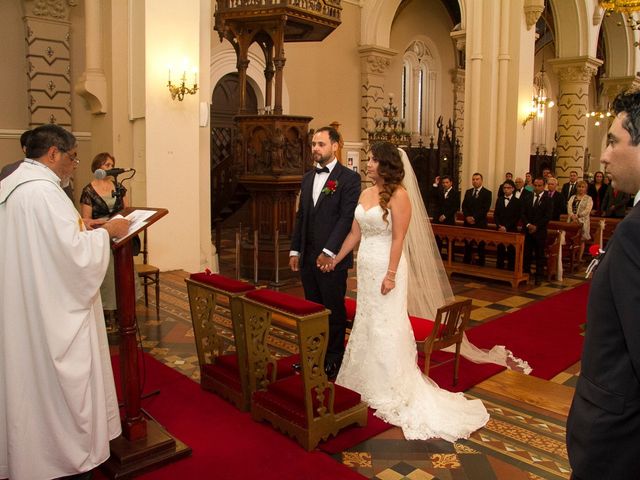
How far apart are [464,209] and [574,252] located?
1928mm

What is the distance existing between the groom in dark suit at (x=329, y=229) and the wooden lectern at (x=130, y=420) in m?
1.50

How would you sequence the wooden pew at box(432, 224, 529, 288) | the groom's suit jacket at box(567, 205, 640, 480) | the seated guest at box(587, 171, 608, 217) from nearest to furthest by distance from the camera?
the groom's suit jacket at box(567, 205, 640, 480)
the wooden pew at box(432, 224, 529, 288)
the seated guest at box(587, 171, 608, 217)

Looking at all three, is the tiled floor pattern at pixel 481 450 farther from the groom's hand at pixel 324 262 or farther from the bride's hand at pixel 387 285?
the groom's hand at pixel 324 262

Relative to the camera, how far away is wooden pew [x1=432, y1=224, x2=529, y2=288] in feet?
27.8

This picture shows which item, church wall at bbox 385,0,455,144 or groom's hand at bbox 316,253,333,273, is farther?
church wall at bbox 385,0,455,144

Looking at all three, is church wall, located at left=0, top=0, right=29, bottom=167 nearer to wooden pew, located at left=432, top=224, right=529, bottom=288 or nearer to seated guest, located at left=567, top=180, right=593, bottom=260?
wooden pew, located at left=432, top=224, right=529, bottom=288

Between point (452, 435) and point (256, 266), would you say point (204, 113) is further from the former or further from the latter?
point (452, 435)

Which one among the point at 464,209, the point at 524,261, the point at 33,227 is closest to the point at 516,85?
the point at 464,209

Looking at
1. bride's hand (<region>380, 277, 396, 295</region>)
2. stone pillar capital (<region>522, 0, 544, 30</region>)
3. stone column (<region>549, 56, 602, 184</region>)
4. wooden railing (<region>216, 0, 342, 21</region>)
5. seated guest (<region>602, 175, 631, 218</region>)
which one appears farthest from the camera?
stone column (<region>549, 56, 602, 184</region>)

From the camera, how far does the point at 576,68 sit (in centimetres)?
1497

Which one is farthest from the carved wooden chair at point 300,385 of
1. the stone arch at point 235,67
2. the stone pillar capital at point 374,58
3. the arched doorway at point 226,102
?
the stone pillar capital at point 374,58

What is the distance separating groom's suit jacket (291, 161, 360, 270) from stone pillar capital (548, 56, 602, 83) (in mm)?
12673

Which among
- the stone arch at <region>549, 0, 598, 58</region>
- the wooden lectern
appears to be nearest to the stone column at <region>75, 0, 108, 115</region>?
the wooden lectern

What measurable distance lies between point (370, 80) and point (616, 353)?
1464 centimetres
